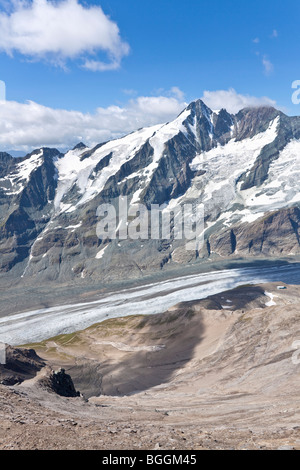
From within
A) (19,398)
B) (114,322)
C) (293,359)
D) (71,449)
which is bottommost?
(114,322)

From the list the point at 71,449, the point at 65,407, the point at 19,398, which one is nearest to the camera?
the point at 71,449

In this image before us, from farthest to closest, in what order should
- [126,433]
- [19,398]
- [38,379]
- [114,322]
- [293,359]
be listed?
[114,322]
[293,359]
[38,379]
[19,398]
[126,433]

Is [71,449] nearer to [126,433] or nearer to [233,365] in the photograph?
[126,433]

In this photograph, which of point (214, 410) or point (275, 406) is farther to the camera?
point (214, 410)

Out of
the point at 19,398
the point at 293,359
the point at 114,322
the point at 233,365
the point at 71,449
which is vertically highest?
the point at 71,449

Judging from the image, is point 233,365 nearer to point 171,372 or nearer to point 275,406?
point 171,372

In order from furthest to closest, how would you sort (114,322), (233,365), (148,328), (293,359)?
(114,322)
(148,328)
(233,365)
(293,359)

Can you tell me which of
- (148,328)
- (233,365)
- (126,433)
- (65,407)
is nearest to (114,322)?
(148,328)

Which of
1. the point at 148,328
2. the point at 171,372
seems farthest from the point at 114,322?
the point at 171,372
